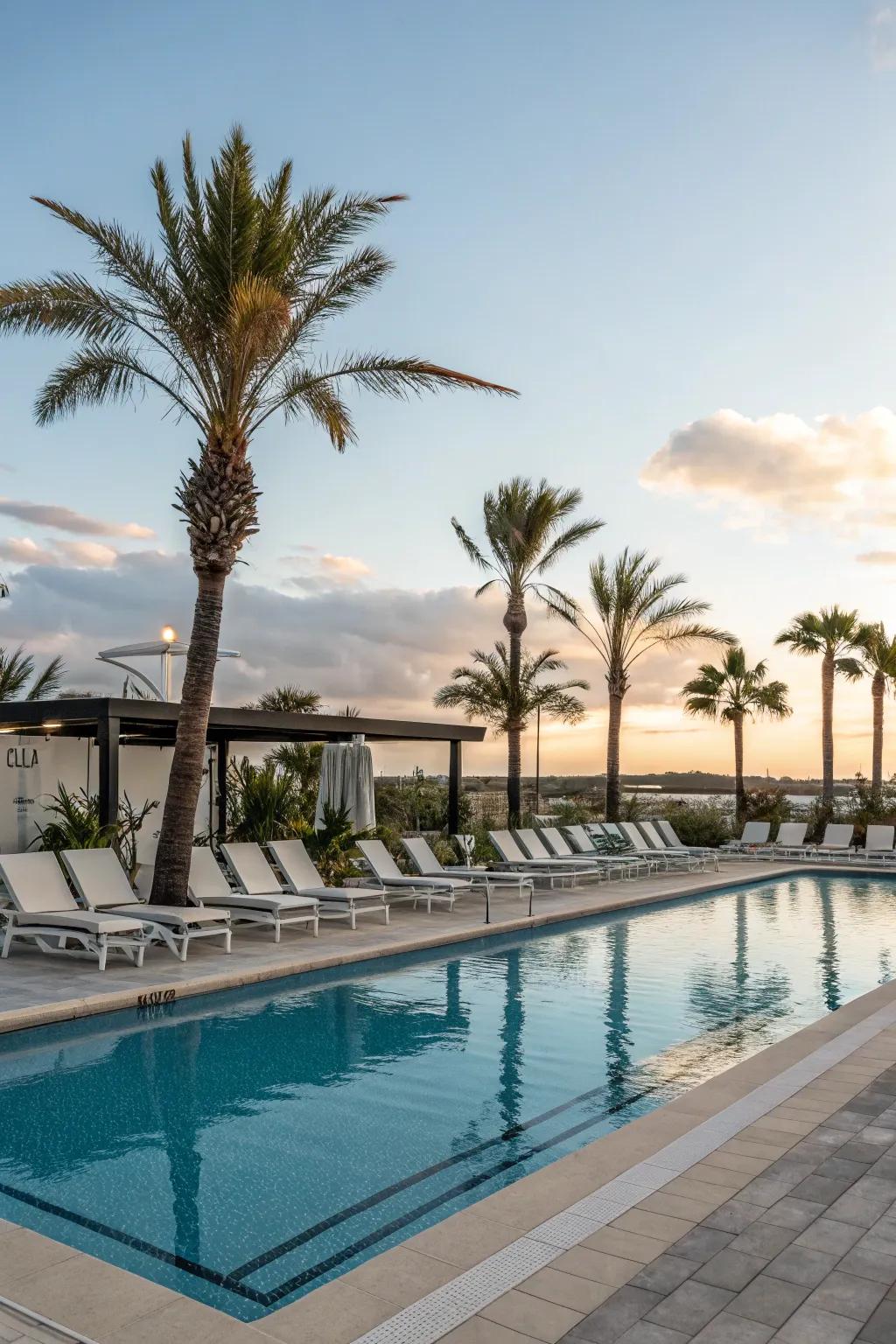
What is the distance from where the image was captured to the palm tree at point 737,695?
95.8 ft

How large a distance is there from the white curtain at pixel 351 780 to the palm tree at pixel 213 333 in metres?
3.80

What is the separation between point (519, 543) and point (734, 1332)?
21.1 metres

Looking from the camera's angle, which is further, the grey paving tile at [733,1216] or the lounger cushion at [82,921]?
the lounger cushion at [82,921]

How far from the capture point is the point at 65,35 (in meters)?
12.2

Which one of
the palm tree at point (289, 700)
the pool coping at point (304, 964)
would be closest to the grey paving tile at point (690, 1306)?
the pool coping at point (304, 964)

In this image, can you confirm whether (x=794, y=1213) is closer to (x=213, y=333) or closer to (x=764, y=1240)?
(x=764, y=1240)

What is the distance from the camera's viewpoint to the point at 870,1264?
340 centimetres

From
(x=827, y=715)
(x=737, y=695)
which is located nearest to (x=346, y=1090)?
(x=737, y=695)

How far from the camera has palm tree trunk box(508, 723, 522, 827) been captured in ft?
76.1

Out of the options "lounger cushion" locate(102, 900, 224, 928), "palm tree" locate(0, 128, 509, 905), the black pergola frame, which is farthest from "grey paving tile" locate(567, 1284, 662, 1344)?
the black pergola frame

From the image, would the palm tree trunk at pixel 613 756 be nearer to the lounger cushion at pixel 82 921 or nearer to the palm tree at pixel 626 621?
the palm tree at pixel 626 621

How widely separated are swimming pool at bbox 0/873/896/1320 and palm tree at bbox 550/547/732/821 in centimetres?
1366

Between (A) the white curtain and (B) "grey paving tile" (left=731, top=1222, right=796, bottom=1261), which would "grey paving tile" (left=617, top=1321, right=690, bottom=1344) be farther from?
(A) the white curtain

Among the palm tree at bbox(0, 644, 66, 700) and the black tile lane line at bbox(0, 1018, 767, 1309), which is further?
the palm tree at bbox(0, 644, 66, 700)
